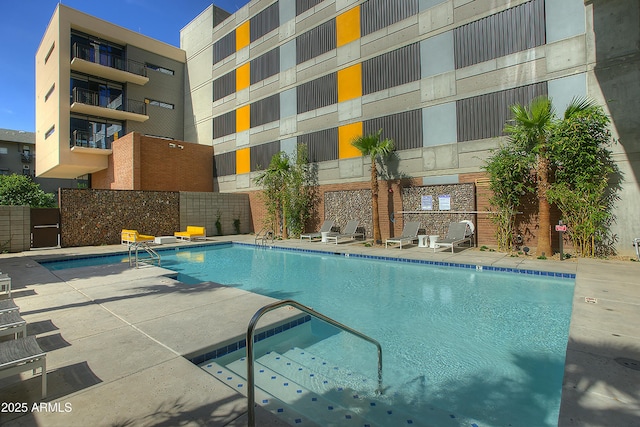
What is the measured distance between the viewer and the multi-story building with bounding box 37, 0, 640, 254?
380 inches

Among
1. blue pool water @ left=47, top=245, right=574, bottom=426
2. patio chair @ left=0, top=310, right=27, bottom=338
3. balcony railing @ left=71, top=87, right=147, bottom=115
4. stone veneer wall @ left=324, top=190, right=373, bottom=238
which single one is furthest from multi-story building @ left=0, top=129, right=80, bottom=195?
patio chair @ left=0, top=310, right=27, bottom=338

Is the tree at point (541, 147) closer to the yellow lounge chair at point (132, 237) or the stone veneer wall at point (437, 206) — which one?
the stone veneer wall at point (437, 206)

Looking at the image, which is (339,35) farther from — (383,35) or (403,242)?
(403,242)

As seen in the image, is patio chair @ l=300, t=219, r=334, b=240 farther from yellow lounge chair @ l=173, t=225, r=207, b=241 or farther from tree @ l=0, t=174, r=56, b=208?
tree @ l=0, t=174, r=56, b=208

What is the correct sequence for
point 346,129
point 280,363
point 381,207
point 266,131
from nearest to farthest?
point 280,363
point 381,207
point 346,129
point 266,131

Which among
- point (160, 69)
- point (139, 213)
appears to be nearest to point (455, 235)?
point (139, 213)

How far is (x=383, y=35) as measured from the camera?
14062mm

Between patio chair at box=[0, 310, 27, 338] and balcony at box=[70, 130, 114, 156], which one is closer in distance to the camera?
patio chair at box=[0, 310, 27, 338]

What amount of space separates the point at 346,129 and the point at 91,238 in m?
12.0

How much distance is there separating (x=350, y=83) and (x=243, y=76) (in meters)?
8.17

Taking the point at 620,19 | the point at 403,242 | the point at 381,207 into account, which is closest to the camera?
the point at 620,19

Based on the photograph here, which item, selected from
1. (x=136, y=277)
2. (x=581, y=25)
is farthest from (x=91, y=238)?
(x=581, y=25)

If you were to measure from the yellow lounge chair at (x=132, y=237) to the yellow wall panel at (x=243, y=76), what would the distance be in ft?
35.9

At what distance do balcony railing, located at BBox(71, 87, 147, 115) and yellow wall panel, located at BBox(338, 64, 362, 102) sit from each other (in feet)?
45.1
